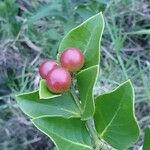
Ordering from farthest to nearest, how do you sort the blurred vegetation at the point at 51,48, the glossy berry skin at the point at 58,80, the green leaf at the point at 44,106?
the blurred vegetation at the point at 51,48 < the green leaf at the point at 44,106 < the glossy berry skin at the point at 58,80

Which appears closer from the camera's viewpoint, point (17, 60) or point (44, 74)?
point (44, 74)

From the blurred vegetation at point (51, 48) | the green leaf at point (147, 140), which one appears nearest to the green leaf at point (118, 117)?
the green leaf at point (147, 140)

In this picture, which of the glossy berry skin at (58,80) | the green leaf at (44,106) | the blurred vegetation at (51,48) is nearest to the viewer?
the glossy berry skin at (58,80)

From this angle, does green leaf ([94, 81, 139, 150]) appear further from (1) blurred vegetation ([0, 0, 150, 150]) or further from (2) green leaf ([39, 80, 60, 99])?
(1) blurred vegetation ([0, 0, 150, 150])

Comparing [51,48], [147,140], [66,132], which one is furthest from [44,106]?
[51,48]

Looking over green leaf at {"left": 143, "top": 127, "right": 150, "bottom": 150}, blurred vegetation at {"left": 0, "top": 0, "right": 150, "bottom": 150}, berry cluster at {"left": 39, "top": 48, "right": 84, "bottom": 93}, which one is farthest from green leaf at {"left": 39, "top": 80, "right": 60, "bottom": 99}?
blurred vegetation at {"left": 0, "top": 0, "right": 150, "bottom": 150}

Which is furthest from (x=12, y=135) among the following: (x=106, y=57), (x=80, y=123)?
(x=80, y=123)

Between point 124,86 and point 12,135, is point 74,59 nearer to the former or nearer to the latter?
point 124,86

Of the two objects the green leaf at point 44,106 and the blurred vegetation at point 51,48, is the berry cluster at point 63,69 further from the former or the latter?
the blurred vegetation at point 51,48
